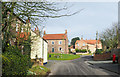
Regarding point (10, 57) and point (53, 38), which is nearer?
point (10, 57)

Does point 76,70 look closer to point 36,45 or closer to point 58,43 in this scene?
point 36,45

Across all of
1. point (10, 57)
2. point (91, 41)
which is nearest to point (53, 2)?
point (10, 57)

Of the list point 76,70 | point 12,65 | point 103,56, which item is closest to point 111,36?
point 103,56

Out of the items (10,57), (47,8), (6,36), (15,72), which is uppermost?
(47,8)

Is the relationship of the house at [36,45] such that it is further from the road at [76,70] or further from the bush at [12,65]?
the bush at [12,65]

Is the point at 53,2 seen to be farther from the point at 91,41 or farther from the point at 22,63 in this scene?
the point at 91,41

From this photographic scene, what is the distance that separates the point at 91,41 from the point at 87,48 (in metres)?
7.57

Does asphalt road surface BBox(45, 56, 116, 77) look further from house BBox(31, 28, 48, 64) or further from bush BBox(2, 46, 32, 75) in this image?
bush BBox(2, 46, 32, 75)

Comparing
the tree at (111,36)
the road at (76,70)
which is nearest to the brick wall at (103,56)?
the tree at (111,36)

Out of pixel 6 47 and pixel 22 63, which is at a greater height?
pixel 6 47

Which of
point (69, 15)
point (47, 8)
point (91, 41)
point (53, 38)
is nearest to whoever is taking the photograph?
point (69, 15)

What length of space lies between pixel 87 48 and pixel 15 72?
76497mm

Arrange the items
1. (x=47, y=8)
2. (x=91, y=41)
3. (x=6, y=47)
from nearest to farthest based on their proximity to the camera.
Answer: (x=47, y=8)
(x=6, y=47)
(x=91, y=41)

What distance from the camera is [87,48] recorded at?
83.2 m
